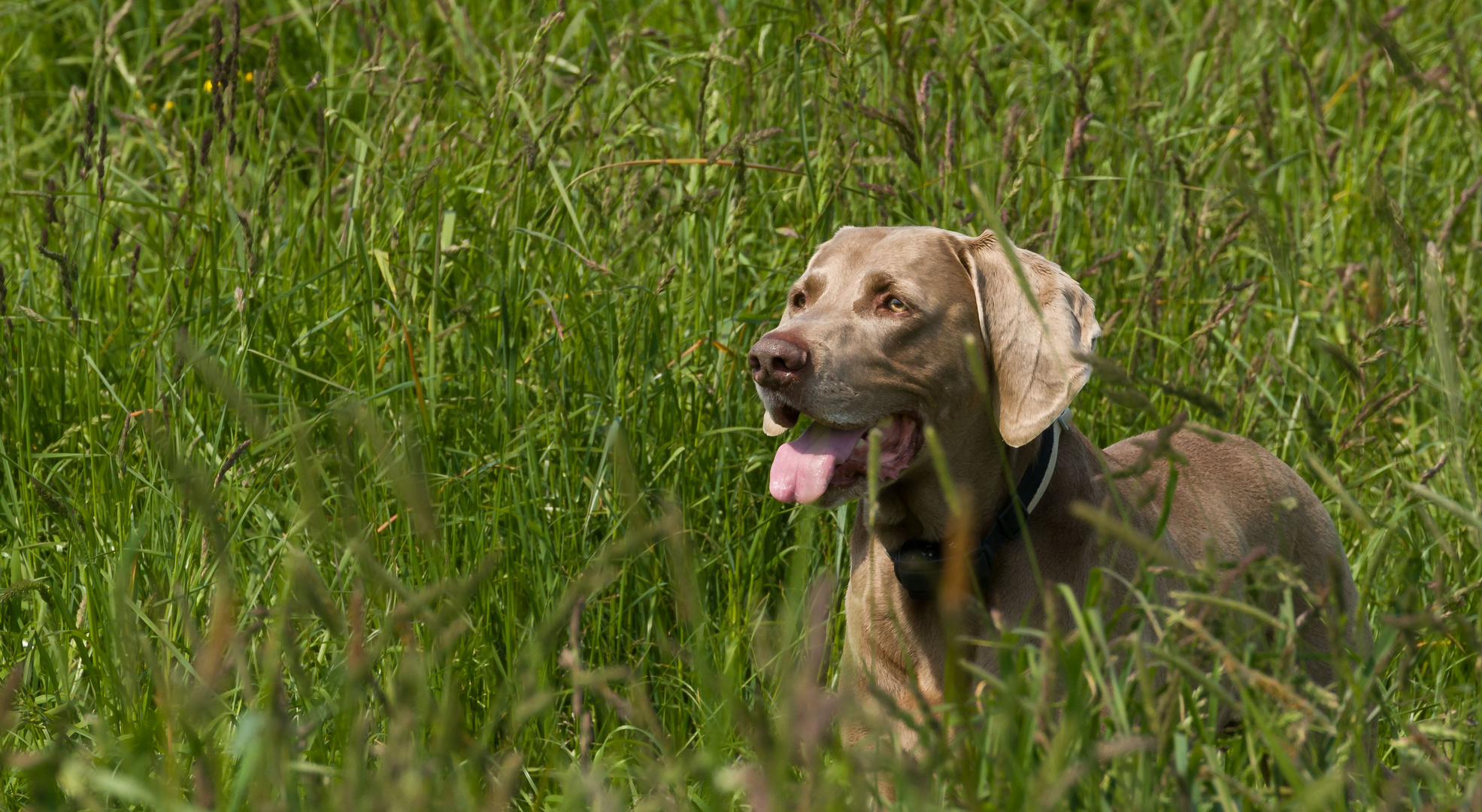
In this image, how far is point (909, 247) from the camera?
2.71 metres

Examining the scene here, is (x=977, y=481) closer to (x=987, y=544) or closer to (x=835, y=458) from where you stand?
(x=987, y=544)

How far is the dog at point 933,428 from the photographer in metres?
2.47

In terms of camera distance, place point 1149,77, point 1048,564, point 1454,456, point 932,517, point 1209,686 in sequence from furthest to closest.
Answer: point 1149,77 < point 932,517 < point 1048,564 < point 1454,456 < point 1209,686

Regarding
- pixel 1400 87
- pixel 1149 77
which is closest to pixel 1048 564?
pixel 1149 77

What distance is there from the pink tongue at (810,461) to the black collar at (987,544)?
0.22 m

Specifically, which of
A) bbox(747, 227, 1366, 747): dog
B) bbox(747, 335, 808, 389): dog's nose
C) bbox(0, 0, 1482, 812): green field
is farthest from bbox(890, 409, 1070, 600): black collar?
bbox(747, 335, 808, 389): dog's nose

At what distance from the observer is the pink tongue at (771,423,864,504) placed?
2.48 meters

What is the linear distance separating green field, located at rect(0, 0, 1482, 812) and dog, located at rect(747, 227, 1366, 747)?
0.23 meters

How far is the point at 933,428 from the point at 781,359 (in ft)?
1.17

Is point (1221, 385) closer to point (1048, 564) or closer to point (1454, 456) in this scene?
point (1048, 564)

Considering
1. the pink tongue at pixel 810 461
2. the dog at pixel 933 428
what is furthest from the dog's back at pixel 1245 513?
the pink tongue at pixel 810 461

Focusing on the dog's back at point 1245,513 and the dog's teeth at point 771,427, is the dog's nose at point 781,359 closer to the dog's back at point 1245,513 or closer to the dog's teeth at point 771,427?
the dog's teeth at point 771,427

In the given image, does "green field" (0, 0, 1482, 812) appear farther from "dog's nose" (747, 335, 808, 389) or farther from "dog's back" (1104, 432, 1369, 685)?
"dog's nose" (747, 335, 808, 389)

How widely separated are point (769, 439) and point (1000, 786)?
66.5 inches
